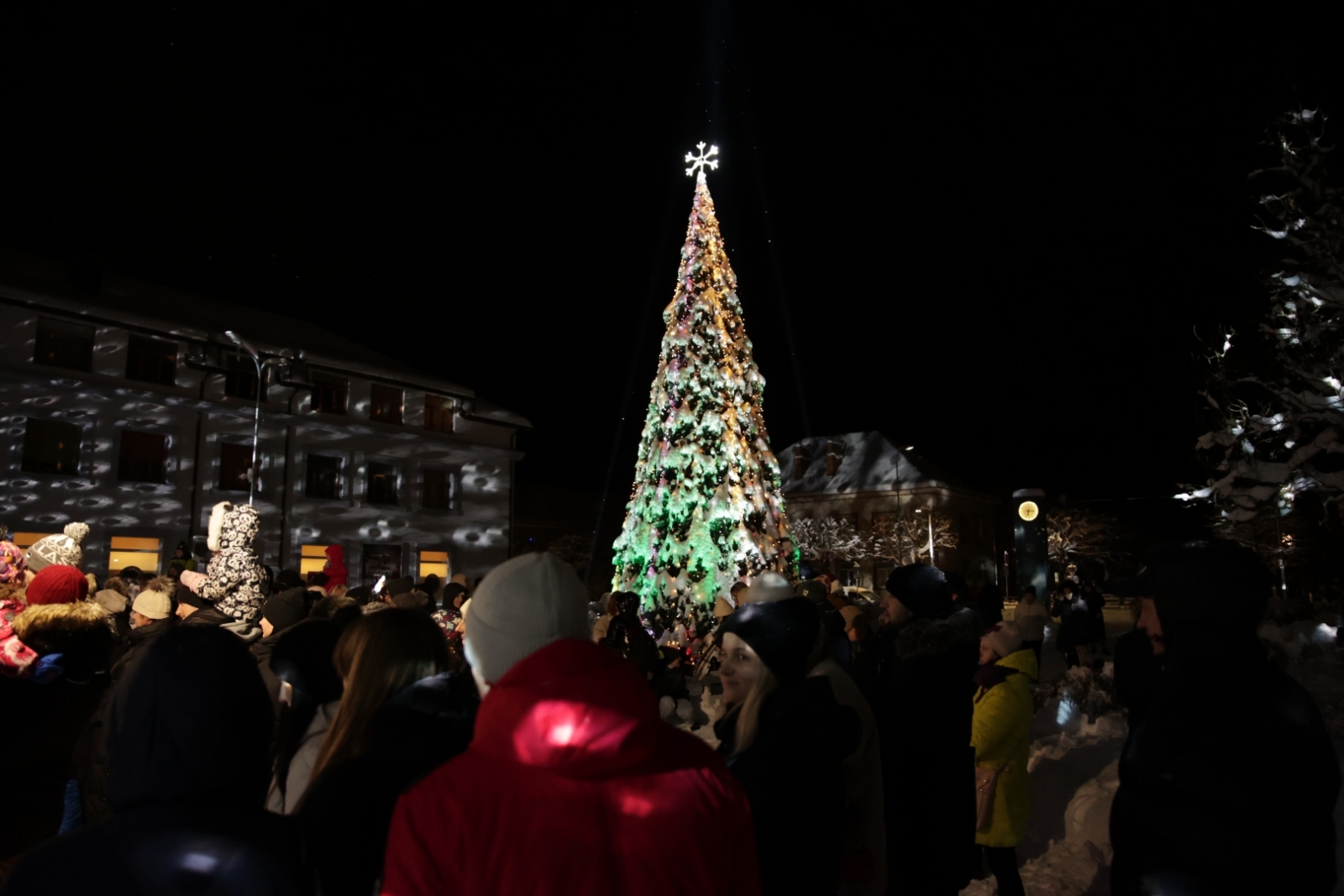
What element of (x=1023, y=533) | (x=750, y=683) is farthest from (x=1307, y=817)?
(x=1023, y=533)

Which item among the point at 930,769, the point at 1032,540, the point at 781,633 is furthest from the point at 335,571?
the point at 1032,540

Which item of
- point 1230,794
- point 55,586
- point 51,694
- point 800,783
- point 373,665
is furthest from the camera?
point 55,586

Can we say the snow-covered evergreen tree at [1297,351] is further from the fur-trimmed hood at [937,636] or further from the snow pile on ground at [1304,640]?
the fur-trimmed hood at [937,636]

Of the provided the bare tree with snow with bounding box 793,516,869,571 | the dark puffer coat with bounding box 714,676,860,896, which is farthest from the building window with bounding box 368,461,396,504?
the dark puffer coat with bounding box 714,676,860,896

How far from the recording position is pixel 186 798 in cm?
181

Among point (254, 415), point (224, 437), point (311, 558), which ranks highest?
point (254, 415)

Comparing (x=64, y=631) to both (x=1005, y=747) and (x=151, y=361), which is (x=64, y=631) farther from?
(x=151, y=361)

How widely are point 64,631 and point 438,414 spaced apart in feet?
90.5

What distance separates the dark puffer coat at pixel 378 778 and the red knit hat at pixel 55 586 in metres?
4.52

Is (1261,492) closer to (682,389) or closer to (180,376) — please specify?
(682,389)

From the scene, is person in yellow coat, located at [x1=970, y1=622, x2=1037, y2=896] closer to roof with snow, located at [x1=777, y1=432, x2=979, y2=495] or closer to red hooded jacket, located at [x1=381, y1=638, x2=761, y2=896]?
red hooded jacket, located at [x1=381, y1=638, x2=761, y2=896]

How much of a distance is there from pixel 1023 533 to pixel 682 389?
12651 millimetres

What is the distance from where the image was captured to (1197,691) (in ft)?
7.26

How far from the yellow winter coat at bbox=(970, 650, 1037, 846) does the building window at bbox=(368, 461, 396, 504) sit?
90.4 feet
